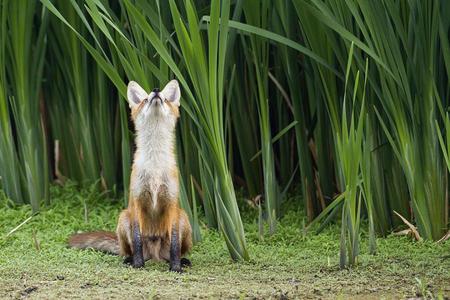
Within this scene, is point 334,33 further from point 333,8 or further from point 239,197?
point 239,197

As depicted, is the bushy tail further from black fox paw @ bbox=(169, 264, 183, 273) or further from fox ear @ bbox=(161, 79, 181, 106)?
fox ear @ bbox=(161, 79, 181, 106)

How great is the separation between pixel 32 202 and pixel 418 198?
2861 mm

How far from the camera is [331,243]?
669 centimetres

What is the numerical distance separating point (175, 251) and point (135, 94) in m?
0.99

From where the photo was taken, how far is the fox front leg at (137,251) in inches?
238

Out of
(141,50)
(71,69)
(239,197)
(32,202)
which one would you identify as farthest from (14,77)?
(239,197)

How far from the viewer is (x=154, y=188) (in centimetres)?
611

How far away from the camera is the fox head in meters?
6.02

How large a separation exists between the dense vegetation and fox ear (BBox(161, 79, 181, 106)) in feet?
0.34

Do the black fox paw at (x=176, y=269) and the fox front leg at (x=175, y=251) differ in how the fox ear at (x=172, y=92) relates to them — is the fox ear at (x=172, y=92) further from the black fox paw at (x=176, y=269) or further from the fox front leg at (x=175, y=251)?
the black fox paw at (x=176, y=269)

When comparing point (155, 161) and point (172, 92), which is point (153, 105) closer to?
point (172, 92)

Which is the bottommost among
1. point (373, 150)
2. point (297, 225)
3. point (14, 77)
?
point (297, 225)

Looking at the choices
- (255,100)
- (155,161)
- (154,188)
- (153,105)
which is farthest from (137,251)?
(255,100)

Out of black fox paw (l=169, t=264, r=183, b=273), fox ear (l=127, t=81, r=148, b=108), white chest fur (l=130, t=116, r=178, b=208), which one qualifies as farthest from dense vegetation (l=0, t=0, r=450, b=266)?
black fox paw (l=169, t=264, r=183, b=273)
